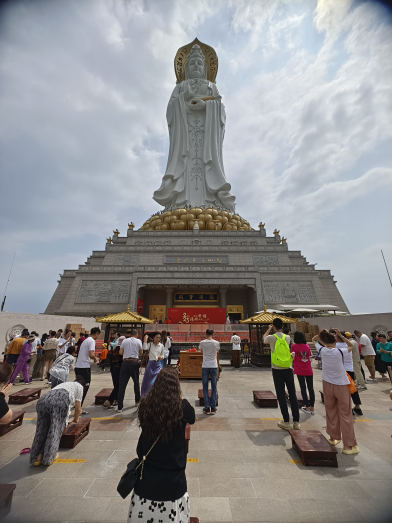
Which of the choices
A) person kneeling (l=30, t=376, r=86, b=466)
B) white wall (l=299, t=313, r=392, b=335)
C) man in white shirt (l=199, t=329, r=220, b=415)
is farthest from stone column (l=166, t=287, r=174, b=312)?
person kneeling (l=30, t=376, r=86, b=466)

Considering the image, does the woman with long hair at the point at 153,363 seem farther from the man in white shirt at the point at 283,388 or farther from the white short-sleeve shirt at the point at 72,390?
the man in white shirt at the point at 283,388

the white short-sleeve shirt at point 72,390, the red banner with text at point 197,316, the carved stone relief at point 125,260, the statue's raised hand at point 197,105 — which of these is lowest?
the white short-sleeve shirt at point 72,390

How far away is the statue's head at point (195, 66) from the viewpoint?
34406 millimetres

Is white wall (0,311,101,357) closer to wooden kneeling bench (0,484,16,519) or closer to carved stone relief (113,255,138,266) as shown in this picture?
carved stone relief (113,255,138,266)

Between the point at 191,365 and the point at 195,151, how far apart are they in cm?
2880

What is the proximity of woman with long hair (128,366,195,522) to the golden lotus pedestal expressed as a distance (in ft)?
21.7

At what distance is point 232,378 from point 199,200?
78.6 ft

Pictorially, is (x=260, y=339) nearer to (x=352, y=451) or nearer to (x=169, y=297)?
(x=352, y=451)

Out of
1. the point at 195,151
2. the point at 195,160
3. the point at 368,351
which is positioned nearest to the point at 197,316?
the point at 368,351

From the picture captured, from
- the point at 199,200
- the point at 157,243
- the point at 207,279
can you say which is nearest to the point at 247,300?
the point at 207,279

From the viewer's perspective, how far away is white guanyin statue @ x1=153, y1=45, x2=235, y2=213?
29.7 metres

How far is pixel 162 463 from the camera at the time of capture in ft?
5.38

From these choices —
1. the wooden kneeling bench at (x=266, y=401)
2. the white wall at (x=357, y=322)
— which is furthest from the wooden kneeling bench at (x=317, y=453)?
the white wall at (x=357, y=322)

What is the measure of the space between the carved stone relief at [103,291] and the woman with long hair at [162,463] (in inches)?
773
